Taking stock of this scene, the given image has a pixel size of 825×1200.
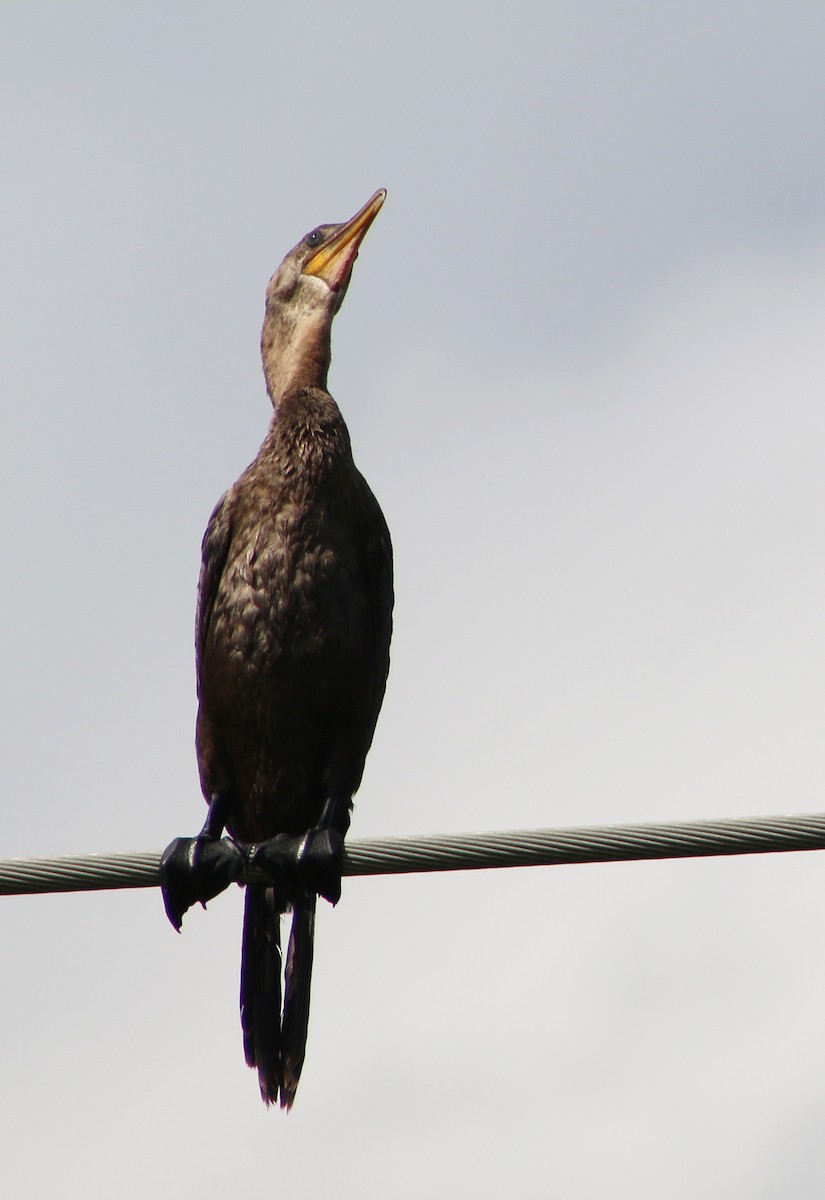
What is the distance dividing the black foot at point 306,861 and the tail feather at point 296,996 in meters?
0.09

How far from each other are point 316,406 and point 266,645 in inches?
43.7

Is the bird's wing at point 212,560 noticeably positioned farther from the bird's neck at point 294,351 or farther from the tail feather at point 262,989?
the tail feather at point 262,989

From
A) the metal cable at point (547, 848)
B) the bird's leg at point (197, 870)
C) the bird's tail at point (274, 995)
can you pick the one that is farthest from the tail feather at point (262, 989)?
the metal cable at point (547, 848)

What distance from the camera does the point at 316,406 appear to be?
23.4 feet

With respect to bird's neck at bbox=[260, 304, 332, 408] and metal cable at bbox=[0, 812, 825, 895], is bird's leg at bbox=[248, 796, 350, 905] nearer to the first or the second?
metal cable at bbox=[0, 812, 825, 895]

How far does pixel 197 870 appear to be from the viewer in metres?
5.89

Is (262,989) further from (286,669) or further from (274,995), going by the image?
(286,669)

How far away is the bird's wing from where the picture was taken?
6.75 meters

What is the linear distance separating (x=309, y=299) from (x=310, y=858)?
272cm

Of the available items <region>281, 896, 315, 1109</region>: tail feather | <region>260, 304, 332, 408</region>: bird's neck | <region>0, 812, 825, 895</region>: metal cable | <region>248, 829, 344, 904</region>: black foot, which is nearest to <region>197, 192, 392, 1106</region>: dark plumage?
<region>281, 896, 315, 1109</region>: tail feather

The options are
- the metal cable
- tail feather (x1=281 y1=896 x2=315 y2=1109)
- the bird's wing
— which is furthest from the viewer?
the bird's wing

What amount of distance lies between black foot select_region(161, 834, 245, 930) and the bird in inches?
4.7

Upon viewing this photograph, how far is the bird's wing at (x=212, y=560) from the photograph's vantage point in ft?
22.2

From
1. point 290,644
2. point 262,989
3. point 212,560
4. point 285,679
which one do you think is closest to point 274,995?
point 262,989
